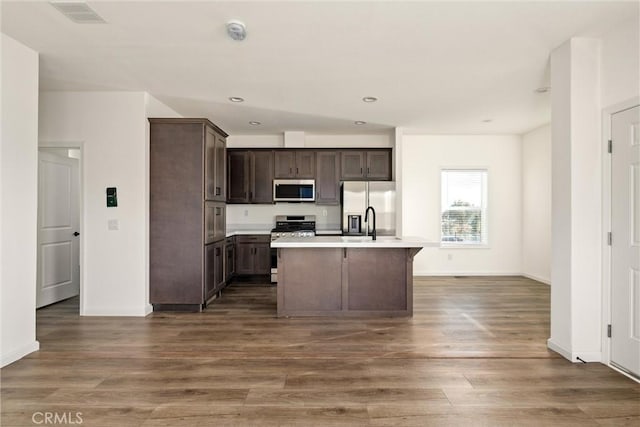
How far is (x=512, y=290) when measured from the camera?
520 centimetres

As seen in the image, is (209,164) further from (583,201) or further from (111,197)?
(583,201)

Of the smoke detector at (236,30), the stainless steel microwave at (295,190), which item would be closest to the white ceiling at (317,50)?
the smoke detector at (236,30)

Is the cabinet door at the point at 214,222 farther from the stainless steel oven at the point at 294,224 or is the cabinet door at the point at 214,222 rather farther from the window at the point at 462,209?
the window at the point at 462,209

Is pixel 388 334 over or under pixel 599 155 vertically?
under

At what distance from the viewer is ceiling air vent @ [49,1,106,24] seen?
229 centimetres

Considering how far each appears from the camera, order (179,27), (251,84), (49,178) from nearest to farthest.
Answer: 1. (179,27)
2. (251,84)
3. (49,178)

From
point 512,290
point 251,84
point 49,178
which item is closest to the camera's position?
point 251,84

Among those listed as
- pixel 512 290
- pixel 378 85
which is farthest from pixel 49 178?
pixel 512 290

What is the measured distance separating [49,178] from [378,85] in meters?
4.47

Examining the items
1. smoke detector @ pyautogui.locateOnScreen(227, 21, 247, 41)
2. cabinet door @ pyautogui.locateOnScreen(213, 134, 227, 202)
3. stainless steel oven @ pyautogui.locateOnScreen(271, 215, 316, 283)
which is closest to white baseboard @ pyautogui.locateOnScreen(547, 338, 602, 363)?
smoke detector @ pyautogui.locateOnScreen(227, 21, 247, 41)

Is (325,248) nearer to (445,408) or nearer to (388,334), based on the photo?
(388,334)

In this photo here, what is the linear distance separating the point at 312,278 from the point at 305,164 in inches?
106

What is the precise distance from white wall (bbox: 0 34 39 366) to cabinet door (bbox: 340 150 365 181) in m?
4.26

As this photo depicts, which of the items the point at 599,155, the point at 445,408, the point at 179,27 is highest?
the point at 179,27
